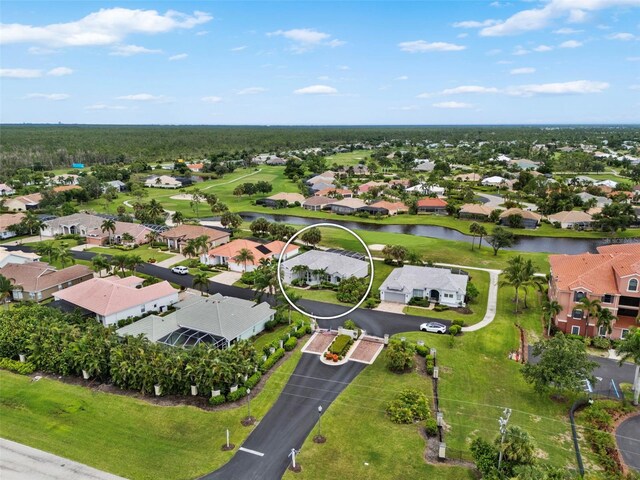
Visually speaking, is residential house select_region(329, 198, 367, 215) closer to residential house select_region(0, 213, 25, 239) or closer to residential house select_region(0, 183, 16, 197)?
residential house select_region(0, 213, 25, 239)

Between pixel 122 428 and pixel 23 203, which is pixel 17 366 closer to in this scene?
pixel 122 428

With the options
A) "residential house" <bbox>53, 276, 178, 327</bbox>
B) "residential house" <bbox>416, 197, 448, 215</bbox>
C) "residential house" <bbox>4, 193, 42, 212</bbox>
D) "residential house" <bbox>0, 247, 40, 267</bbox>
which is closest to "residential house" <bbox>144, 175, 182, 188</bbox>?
"residential house" <bbox>4, 193, 42, 212</bbox>

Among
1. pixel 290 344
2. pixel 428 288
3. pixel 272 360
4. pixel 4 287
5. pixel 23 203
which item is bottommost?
pixel 272 360

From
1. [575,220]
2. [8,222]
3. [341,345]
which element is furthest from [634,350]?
[8,222]

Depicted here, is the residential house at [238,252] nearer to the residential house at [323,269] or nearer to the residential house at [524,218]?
the residential house at [323,269]

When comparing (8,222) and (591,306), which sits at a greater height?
(591,306)

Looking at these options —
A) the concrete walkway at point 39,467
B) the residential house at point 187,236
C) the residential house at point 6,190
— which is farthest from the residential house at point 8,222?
the concrete walkway at point 39,467
